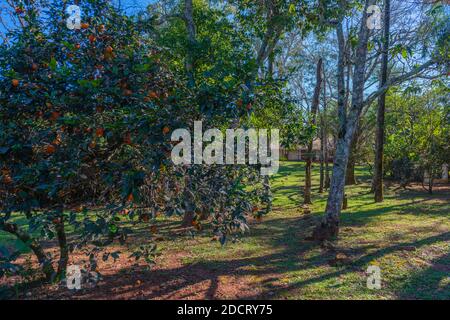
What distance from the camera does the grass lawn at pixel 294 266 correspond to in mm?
4766

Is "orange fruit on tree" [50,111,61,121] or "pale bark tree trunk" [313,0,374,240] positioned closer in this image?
"orange fruit on tree" [50,111,61,121]

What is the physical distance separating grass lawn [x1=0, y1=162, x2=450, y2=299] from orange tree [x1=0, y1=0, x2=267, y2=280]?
1589mm

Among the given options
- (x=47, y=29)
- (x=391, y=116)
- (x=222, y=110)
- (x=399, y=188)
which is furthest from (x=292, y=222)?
(x=391, y=116)

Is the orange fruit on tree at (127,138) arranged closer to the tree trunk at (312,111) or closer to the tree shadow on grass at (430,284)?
the tree shadow on grass at (430,284)

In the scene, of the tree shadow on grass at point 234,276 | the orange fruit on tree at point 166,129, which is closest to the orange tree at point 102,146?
the orange fruit on tree at point 166,129

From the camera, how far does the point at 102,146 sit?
3.50 meters

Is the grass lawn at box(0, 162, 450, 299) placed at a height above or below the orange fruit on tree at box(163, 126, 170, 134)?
below

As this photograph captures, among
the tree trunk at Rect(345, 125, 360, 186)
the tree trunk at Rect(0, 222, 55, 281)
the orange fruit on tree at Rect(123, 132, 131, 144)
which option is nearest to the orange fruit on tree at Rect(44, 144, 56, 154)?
the orange fruit on tree at Rect(123, 132, 131, 144)

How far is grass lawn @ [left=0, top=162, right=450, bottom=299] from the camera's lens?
477 cm

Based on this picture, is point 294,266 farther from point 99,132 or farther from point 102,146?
point 99,132

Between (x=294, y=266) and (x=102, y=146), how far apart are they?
3.83 m

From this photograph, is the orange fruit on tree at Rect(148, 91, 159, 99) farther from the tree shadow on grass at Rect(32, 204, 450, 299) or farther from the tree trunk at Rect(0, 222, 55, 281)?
the tree shadow on grass at Rect(32, 204, 450, 299)

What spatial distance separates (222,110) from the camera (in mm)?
3566

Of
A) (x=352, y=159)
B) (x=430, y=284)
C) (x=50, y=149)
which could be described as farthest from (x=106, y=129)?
(x=352, y=159)
